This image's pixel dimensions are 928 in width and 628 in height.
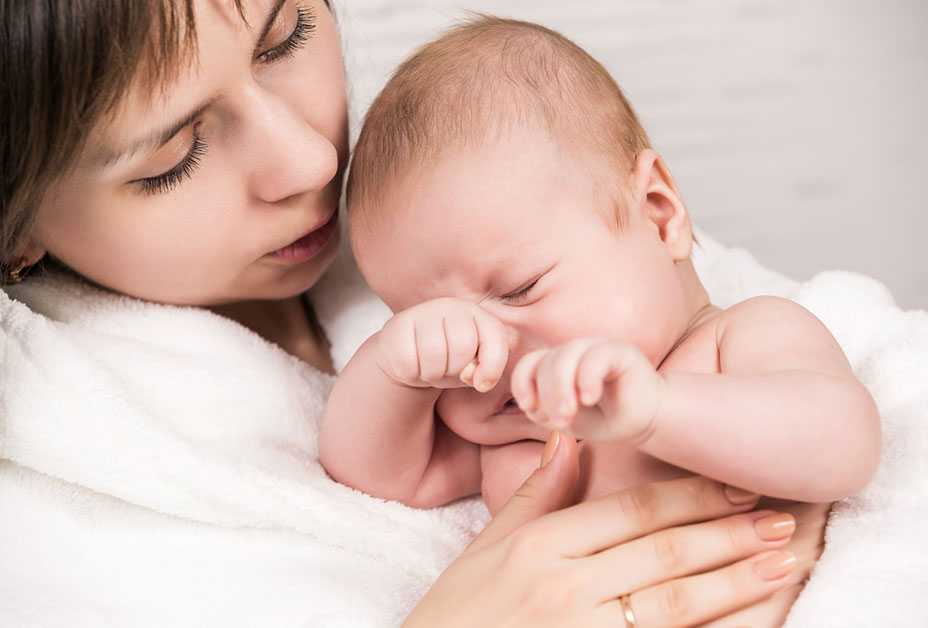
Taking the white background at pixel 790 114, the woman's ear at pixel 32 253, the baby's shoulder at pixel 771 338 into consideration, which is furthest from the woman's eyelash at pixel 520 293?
the white background at pixel 790 114

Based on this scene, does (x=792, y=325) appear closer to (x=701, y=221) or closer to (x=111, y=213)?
(x=111, y=213)

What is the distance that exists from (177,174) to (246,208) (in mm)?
99

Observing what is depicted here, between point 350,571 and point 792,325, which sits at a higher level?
point 792,325

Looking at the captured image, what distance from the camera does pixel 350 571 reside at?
1.19 m

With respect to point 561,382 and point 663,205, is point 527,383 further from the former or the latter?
point 663,205

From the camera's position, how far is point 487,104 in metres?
1.14

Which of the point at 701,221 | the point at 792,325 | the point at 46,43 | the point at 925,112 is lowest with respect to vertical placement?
the point at 701,221

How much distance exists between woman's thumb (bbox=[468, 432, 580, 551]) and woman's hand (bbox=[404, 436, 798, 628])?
56mm

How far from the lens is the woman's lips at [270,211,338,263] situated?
1408 millimetres

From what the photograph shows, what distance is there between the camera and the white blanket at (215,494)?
1119 mm

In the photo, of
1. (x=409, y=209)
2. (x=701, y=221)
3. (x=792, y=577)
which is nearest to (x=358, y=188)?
(x=409, y=209)

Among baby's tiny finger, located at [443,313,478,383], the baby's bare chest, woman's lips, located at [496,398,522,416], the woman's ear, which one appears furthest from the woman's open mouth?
the woman's ear

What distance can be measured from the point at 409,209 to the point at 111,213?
375mm

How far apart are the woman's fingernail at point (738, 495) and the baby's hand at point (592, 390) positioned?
0.67 ft
